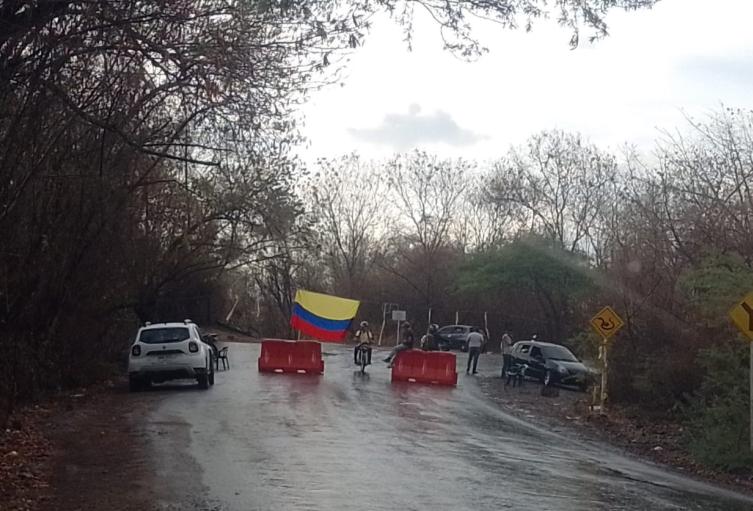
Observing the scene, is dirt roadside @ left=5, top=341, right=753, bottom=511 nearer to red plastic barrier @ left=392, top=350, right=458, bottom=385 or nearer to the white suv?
the white suv

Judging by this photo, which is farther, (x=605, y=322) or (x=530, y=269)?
(x=530, y=269)

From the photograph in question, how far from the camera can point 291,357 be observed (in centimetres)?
3222

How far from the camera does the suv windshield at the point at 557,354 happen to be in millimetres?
33094

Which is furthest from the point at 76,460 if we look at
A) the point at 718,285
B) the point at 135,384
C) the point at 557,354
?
the point at 557,354

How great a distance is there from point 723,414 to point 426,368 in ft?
46.3

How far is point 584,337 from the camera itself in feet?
89.5

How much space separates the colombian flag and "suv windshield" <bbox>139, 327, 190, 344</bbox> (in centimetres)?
1624

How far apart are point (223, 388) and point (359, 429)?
28.4 ft

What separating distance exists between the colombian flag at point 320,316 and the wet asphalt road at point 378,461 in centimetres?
1816

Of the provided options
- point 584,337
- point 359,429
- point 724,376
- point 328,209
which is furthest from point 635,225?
point 328,209

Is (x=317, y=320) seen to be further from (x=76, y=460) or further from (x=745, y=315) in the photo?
(x=76, y=460)

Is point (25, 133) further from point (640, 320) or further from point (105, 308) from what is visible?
point (640, 320)

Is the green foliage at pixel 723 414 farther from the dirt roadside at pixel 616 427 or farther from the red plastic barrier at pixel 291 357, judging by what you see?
the red plastic barrier at pixel 291 357

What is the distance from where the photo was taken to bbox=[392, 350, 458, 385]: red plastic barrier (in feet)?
101
